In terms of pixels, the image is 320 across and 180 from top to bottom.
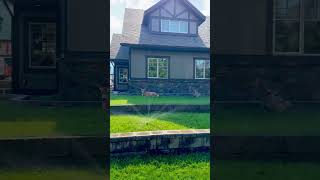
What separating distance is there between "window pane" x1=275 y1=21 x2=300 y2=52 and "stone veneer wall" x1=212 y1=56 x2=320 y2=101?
67mm

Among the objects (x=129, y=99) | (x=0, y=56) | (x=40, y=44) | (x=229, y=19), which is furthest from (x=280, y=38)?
(x=129, y=99)

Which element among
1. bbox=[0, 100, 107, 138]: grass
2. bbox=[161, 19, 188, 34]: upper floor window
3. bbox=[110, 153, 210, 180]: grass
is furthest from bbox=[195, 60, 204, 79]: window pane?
bbox=[0, 100, 107, 138]: grass

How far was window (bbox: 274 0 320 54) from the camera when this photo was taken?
1.86 metres

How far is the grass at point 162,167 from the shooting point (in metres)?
Answer: 2.08

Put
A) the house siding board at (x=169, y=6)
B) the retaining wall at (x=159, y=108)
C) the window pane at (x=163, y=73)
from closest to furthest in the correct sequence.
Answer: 1. the house siding board at (x=169, y=6)
2. the retaining wall at (x=159, y=108)
3. the window pane at (x=163, y=73)

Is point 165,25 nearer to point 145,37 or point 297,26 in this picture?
point 145,37

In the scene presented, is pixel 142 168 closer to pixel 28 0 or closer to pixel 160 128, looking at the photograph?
pixel 160 128

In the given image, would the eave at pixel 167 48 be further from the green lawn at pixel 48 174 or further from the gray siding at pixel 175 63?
the green lawn at pixel 48 174

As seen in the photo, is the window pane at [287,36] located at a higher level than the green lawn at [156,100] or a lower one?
higher

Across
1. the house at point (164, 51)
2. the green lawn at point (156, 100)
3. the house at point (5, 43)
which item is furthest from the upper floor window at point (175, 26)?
the house at point (5, 43)

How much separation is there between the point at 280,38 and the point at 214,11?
1.61 ft

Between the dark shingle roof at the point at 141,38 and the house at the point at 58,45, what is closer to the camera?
the house at the point at 58,45

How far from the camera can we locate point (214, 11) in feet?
5.66

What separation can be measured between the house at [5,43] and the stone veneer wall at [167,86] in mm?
1564
